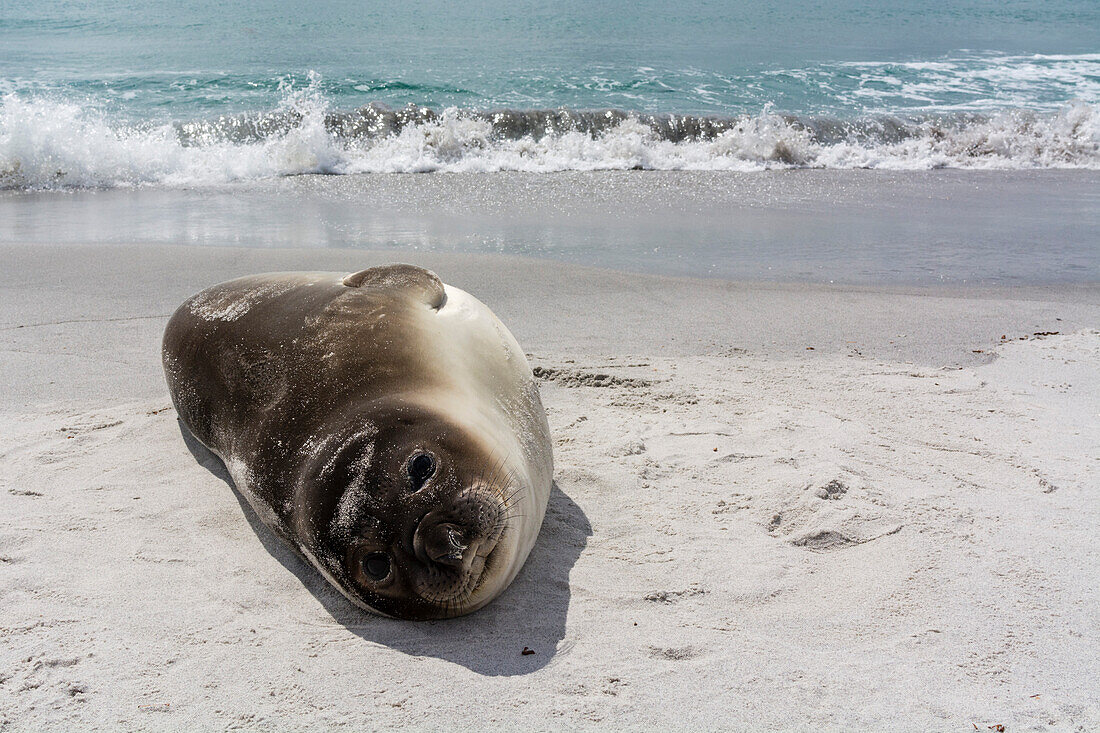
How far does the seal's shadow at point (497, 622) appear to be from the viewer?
8.12 ft

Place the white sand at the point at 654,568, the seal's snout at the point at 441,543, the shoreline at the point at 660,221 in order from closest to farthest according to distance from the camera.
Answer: the white sand at the point at 654,568 → the seal's snout at the point at 441,543 → the shoreline at the point at 660,221

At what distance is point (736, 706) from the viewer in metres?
2.24

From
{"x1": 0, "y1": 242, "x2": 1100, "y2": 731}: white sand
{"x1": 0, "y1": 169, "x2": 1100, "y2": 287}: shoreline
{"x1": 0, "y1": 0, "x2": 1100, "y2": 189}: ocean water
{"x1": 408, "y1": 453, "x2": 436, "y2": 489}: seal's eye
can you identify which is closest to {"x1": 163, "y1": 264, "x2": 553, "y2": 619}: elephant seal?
{"x1": 408, "y1": 453, "x2": 436, "y2": 489}: seal's eye

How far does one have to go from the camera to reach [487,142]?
514 inches

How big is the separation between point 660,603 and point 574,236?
217 inches

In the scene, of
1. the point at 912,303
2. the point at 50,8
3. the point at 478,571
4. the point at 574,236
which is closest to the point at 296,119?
the point at 574,236

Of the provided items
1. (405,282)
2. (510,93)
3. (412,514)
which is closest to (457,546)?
(412,514)

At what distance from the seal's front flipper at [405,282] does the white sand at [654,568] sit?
89 centimetres

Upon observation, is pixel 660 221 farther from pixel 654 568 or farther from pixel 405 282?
pixel 654 568

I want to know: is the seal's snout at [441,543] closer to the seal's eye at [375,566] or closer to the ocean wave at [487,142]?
the seal's eye at [375,566]

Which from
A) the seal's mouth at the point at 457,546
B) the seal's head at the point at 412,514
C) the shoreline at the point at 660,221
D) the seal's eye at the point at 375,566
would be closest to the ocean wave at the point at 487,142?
the shoreline at the point at 660,221

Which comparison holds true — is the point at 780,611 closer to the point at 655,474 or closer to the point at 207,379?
the point at 655,474

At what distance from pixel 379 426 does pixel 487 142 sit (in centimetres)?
1100

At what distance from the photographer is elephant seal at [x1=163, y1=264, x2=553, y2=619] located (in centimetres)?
249
